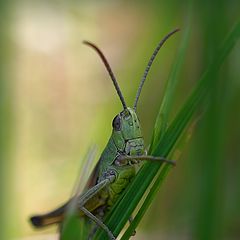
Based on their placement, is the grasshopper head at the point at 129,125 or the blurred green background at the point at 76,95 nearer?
the grasshopper head at the point at 129,125

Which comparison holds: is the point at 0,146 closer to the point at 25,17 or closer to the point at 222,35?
the point at 222,35

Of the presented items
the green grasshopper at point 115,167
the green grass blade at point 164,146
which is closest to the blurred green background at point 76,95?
the green grasshopper at point 115,167

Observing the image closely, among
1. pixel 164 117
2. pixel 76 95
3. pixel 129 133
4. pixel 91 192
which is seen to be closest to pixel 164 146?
pixel 164 117

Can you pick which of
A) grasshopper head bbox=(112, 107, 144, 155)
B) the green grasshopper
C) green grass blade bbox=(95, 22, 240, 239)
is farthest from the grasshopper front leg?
green grass blade bbox=(95, 22, 240, 239)

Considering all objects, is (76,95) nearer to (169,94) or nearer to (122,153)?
(122,153)

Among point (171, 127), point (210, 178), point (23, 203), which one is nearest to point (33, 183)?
point (23, 203)

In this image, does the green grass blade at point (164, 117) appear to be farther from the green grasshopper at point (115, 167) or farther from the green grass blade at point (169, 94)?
the green grasshopper at point (115, 167)
